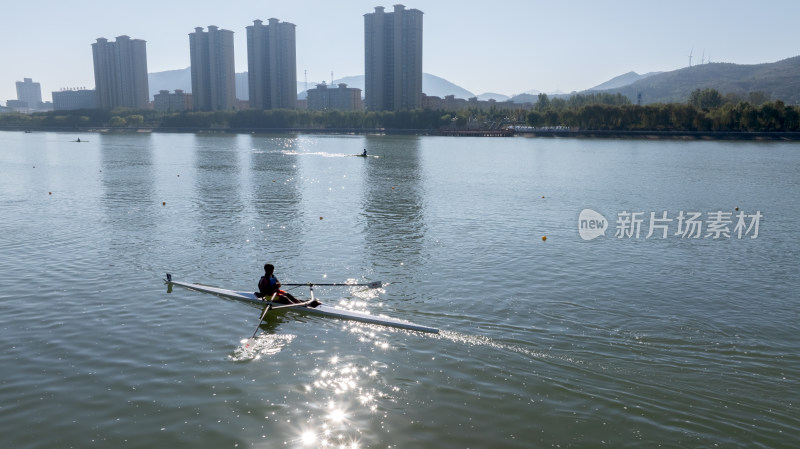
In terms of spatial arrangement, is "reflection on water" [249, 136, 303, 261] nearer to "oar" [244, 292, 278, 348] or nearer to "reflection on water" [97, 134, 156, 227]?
"oar" [244, 292, 278, 348]

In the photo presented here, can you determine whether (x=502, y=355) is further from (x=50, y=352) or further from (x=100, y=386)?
(x=50, y=352)

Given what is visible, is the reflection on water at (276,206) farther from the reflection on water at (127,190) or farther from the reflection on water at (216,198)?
the reflection on water at (127,190)

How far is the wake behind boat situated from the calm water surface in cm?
32

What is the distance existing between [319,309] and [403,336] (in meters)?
3.40

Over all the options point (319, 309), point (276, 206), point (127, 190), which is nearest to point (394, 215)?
point (276, 206)

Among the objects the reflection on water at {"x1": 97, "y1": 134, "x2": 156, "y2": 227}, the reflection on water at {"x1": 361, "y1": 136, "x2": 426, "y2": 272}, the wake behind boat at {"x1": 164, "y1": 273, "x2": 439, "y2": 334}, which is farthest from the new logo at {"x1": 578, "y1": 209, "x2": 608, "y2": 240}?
the reflection on water at {"x1": 97, "y1": 134, "x2": 156, "y2": 227}

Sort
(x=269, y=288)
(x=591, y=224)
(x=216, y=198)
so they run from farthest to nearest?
(x=216, y=198)
(x=591, y=224)
(x=269, y=288)

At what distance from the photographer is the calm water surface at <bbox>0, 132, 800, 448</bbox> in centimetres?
1187

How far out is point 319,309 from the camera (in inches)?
725

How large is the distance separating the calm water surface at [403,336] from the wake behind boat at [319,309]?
0.32m

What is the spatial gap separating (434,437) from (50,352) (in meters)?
11.1

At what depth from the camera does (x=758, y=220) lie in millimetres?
36344

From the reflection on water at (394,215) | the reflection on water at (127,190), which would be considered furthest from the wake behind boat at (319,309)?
the reflection on water at (127,190)

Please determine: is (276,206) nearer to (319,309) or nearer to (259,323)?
(319,309)
